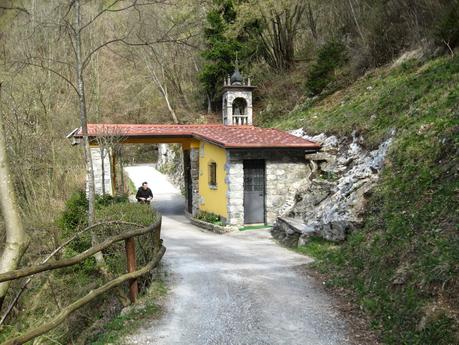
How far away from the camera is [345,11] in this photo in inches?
796

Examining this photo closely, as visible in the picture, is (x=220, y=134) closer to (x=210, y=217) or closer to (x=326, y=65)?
(x=210, y=217)

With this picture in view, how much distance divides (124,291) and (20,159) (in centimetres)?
846

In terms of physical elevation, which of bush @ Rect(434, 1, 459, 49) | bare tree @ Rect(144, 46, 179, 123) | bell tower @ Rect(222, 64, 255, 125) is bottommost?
bell tower @ Rect(222, 64, 255, 125)

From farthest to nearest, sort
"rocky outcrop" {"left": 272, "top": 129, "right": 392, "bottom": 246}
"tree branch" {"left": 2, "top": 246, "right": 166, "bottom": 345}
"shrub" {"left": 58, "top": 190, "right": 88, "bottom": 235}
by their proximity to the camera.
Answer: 1. "shrub" {"left": 58, "top": 190, "right": 88, "bottom": 235}
2. "rocky outcrop" {"left": 272, "top": 129, "right": 392, "bottom": 246}
3. "tree branch" {"left": 2, "top": 246, "right": 166, "bottom": 345}

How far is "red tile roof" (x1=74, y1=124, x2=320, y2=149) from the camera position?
12.8 metres

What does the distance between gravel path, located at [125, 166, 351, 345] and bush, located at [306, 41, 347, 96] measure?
11276 mm

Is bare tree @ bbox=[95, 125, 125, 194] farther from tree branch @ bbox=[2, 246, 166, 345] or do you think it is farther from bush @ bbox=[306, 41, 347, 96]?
bush @ bbox=[306, 41, 347, 96]

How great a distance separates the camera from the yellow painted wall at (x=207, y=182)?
13.2 metres

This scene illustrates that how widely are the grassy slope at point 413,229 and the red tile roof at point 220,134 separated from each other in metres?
2.54

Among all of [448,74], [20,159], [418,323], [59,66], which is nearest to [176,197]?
[59,66]

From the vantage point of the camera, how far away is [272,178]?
13.2 m

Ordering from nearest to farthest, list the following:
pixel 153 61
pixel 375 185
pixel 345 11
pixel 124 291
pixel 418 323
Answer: pixel 418 323 < pixel 124 291 < pixel 375 185 < pixel 345 11 < pixel 153 61

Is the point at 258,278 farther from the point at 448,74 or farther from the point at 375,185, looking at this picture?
the point at 448,74

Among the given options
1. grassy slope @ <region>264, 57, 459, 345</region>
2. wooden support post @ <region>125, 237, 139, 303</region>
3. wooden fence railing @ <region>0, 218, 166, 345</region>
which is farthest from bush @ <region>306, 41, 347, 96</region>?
wooden support post @ <region>125, 237, 139, 303</region>
